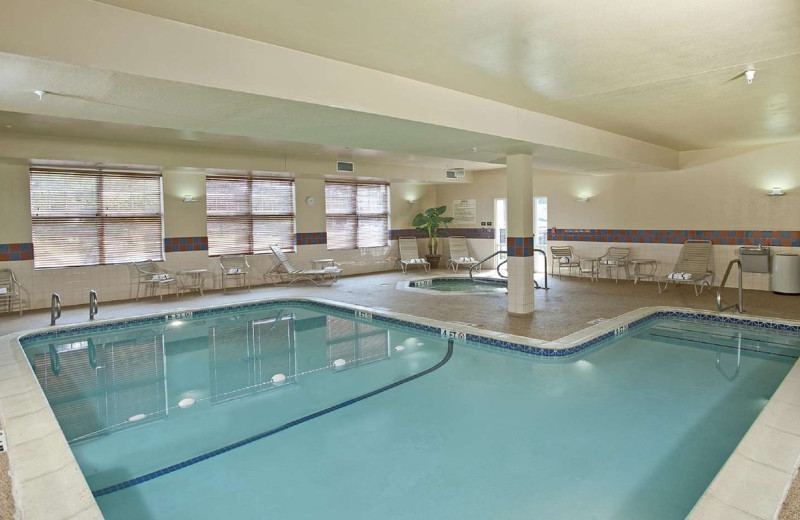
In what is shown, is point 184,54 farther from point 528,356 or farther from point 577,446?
point 528,356

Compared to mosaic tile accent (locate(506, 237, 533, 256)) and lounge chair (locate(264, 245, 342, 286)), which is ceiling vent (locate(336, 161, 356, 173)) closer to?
lounge chair (locate(264, 245, 342, 286))

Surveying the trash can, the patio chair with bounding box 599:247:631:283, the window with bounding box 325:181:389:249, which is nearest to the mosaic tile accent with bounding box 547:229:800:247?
the patio chair with bounding box 599:247:631:283

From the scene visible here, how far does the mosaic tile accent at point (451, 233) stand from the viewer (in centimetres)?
1332

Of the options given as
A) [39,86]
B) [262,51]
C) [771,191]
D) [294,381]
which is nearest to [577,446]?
[294,381]

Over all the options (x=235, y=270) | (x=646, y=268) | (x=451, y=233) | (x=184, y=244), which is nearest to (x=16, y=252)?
(x=184, y=244)

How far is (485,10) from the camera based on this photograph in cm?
305

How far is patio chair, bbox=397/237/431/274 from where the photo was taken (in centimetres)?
1281

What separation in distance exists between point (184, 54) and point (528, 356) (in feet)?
14.5

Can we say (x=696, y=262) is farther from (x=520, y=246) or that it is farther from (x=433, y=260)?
(x=433, y=260)

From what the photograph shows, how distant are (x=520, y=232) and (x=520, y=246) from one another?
20 cm

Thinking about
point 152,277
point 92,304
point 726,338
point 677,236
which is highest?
point 677,236

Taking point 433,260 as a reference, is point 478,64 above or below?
above

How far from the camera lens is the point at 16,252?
26.2ft

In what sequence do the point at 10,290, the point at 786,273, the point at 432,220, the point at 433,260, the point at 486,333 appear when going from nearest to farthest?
1. the point at 486,333
2. the point at 10,290
3. the point at 786,273
4. the point at 432,220
5. the point at 433,260
